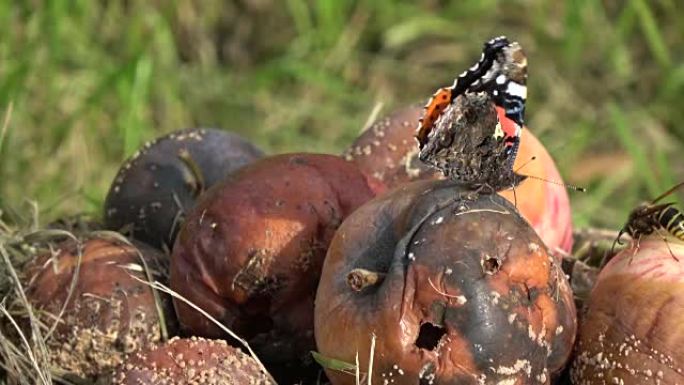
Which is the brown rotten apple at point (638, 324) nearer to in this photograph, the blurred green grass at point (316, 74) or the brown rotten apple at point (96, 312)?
the brown rotten apple at point (96, 312)

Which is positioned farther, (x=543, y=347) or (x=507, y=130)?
(x=507, y=130)

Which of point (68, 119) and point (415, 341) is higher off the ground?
point (415, 341)

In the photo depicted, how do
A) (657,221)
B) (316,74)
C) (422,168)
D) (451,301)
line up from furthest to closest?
(316,74) < (422,168) < (657,221) < (451,301)

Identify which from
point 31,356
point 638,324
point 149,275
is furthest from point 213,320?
point 638,324

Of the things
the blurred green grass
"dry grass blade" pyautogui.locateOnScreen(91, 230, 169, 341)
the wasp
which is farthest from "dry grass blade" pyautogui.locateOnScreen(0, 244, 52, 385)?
the blurred green grass

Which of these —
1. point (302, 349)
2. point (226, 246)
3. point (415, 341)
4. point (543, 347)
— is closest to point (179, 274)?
point (226, 246)

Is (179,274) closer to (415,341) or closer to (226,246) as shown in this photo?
(226,246)

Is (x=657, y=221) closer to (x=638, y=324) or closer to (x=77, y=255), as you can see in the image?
(x=638, y=324)
